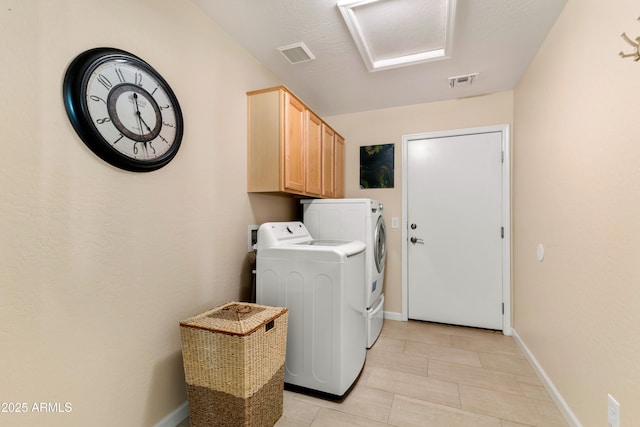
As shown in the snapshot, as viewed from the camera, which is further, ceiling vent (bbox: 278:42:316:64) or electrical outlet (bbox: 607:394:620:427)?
ceiling vent (bbox: 278:42:316:64)

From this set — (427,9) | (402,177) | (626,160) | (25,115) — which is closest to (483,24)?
(427,9)

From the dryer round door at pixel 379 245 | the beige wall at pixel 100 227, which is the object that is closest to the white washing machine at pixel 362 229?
the dryer round door at pixel 379 245

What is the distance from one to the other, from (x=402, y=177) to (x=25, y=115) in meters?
2.93

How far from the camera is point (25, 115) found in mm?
981

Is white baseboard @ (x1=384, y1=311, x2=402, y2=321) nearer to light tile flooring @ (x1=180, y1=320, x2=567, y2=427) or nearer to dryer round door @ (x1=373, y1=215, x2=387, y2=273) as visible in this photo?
light tile flooring @ (x1=180, y1=320, x2=567, y2=427)

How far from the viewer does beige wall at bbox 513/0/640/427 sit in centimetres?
110

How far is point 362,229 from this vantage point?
2.53 metres

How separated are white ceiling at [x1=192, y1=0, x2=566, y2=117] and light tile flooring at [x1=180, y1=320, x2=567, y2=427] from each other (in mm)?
2411

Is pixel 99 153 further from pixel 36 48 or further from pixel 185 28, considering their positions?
pixel 185 28

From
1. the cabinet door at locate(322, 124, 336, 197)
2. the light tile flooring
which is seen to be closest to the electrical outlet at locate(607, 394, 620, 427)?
the light tile flooring

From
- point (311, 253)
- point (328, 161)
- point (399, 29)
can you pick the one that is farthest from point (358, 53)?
point (311, 253)

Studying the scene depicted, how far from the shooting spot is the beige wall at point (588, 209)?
1.10 meters

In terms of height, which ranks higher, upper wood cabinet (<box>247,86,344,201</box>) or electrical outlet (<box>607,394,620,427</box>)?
upper wood cabinet (<box>247,86,344,201</box>)

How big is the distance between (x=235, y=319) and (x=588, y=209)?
73.8 inches
